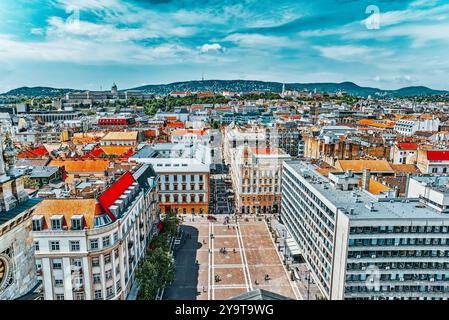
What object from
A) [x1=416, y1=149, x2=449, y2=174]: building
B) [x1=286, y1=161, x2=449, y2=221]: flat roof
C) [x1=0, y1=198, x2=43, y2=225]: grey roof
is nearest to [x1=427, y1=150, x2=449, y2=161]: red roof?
[x1=416, y1=149, x2=449, y2=174]: building

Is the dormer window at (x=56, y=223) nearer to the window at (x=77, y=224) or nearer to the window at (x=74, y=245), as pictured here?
the window at (x=77, y=224)

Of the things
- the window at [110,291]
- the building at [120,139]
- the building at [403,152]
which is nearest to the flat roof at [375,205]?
the window at [110,291]

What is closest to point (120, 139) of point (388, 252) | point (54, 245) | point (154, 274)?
point (154, 274)

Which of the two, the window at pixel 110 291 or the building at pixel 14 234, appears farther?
the window at pixel 110 291

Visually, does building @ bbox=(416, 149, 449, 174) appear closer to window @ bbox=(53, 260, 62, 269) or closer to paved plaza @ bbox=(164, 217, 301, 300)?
paved plaza @ bbox=(164, 217, 301, 300)

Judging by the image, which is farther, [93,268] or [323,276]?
[323,276]

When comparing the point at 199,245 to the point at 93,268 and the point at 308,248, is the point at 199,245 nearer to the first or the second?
the point at 308,248

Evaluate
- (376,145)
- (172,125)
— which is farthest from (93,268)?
(172,125)

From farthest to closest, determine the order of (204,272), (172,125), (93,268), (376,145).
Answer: (172,125)
(376,145)
(204,272)
(93,268)
